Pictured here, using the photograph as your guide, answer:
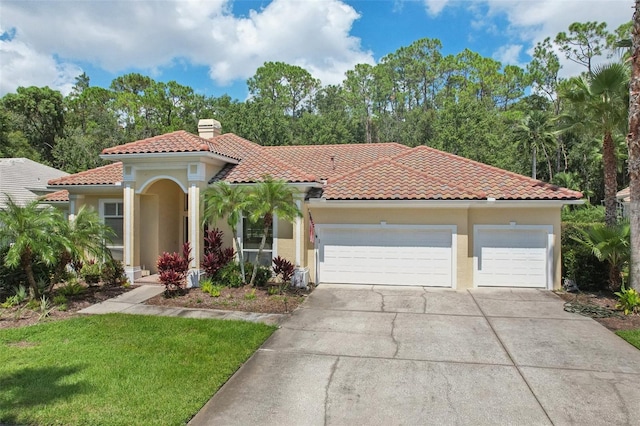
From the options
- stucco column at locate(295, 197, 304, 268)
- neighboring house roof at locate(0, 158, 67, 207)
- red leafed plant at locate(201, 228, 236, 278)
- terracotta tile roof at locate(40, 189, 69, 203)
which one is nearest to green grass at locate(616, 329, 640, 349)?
stucco column at locate(295, 197, 304, 268)

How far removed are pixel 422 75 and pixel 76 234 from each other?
50.7 meters

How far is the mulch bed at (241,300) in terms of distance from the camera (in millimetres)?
10859

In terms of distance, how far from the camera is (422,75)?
177 feet

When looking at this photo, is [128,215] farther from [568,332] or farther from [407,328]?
[568,332]

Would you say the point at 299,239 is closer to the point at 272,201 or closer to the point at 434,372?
the point at 272,201

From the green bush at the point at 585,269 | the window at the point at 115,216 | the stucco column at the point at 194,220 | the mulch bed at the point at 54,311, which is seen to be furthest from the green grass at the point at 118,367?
the green bush at the point at 585,269

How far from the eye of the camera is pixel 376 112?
5319 centimetres

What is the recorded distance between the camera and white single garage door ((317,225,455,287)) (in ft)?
44.2

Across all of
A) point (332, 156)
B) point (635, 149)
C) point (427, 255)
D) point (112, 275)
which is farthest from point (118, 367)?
point (332, 156)

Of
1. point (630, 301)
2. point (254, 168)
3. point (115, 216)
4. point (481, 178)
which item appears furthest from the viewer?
point (115, 216)

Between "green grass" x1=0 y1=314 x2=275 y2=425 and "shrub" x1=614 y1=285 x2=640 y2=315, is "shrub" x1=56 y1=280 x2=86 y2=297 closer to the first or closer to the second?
"green grass" x1=0 y1=314 x2=275 y2=425

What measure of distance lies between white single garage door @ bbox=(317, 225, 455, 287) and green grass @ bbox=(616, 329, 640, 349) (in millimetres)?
5165

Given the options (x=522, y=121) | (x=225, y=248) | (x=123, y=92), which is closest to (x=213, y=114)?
(x=123, y=92)

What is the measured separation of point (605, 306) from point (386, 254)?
618cm
